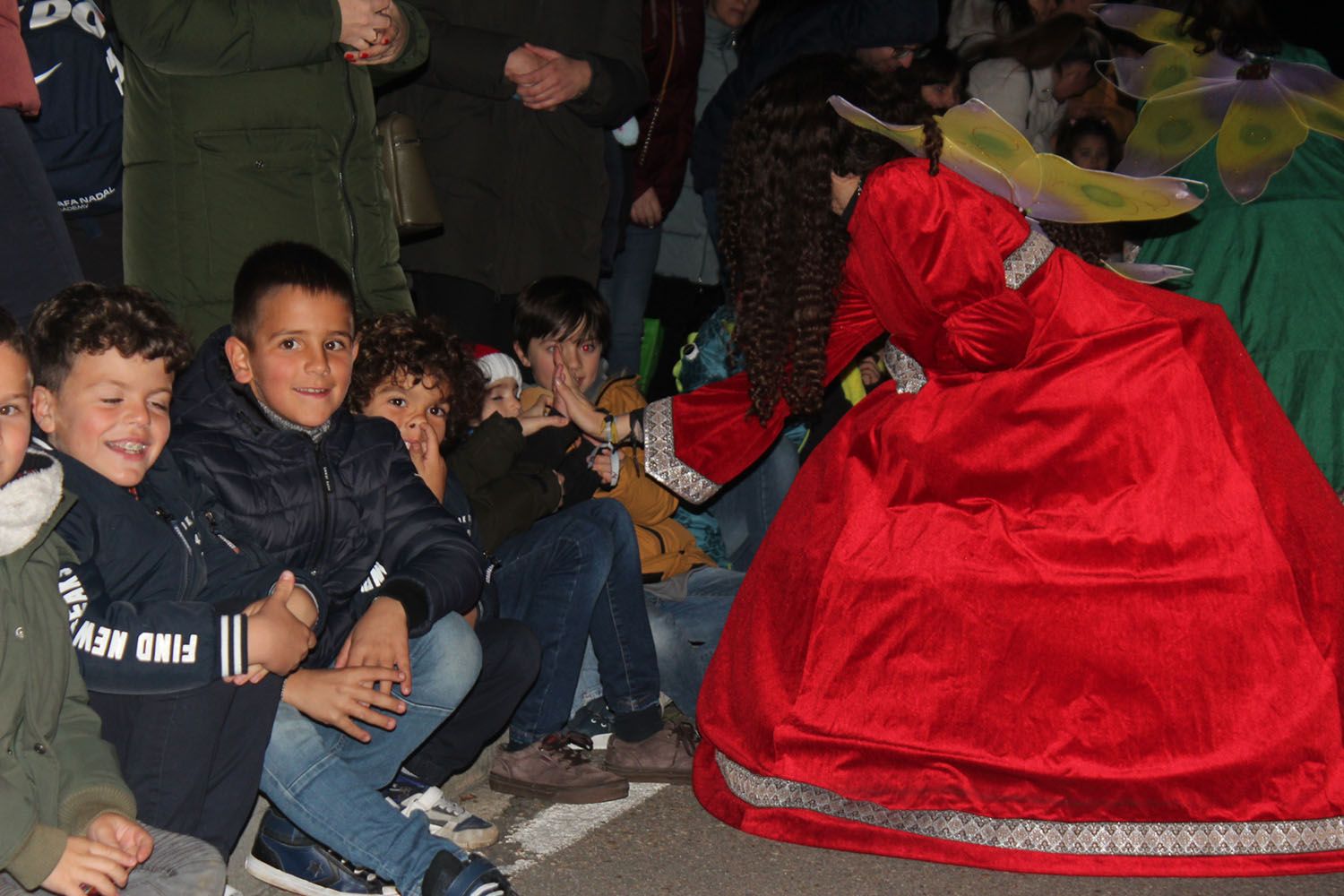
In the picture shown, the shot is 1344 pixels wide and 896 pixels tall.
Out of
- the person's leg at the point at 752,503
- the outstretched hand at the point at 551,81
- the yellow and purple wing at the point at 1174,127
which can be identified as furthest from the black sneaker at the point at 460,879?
the yellow and purple wing at the point at 1174,127

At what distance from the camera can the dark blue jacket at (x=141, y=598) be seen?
2.62 metres

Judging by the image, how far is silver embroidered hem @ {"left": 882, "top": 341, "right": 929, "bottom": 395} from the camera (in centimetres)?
374

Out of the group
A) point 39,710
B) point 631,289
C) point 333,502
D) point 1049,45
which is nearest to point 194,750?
point 39,710

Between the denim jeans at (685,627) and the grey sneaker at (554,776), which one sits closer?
the grey sneaker at (554,776)

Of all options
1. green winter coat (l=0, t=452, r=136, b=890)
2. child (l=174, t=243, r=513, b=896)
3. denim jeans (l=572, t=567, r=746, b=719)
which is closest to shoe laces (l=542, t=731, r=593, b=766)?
denim jeans (l=572, t=567, r=746, b=719)

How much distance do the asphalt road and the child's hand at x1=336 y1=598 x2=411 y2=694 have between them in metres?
0.52

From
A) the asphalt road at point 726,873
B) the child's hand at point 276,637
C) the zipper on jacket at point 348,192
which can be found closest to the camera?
the child's hand at point 276,637

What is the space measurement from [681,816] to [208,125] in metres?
1.96

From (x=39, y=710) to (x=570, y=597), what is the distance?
5.19 feet

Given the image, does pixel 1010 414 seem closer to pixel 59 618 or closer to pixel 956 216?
pixel 956 216

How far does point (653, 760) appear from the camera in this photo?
3963mm

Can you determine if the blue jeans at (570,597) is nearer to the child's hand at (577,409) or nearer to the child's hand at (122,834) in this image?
the child's hand at (577,409)

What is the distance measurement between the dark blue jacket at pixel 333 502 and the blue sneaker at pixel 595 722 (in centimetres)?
89

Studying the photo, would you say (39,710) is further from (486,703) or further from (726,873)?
(726,873)
